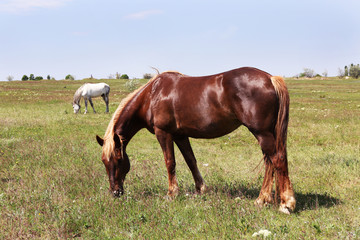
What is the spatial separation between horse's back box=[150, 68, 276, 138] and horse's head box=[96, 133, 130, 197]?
2.83 ft

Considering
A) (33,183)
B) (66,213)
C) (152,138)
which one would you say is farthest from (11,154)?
(152,138)

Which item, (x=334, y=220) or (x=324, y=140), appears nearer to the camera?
(x=334, y=220)

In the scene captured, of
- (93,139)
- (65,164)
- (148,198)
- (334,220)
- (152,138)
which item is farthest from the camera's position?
(152,138)

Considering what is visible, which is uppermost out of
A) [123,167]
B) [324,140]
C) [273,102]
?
[273,102]

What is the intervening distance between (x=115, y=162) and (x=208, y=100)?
217 cm

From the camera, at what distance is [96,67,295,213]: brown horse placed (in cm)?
529

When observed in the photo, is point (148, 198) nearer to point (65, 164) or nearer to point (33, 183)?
point (33, 183)

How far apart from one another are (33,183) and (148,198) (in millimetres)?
2802

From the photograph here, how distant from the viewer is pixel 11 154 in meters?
9.70

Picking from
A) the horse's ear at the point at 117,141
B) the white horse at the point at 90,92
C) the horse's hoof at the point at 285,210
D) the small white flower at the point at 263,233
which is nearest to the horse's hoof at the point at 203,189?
the horse's hoof at the point at 285,210

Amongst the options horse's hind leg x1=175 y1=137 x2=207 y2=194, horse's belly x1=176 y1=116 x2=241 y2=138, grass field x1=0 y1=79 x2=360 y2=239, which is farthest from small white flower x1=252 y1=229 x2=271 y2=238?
horse's hind leg x1=175 y1=137 x2=207 y2=194

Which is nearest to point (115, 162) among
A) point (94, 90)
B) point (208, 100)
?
point (208, 100)

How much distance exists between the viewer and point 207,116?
5.82m

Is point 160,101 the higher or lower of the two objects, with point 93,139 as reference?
higher
